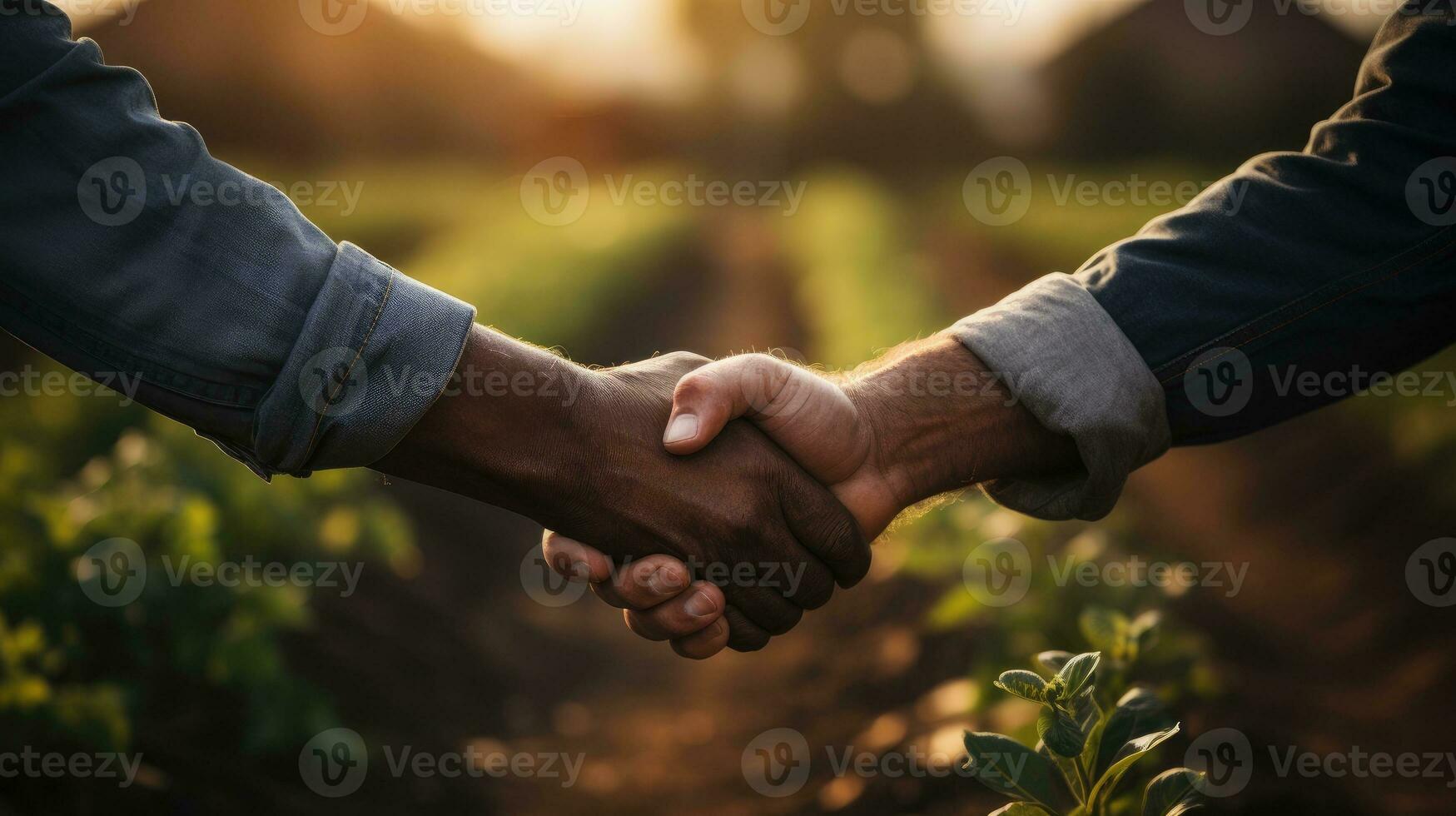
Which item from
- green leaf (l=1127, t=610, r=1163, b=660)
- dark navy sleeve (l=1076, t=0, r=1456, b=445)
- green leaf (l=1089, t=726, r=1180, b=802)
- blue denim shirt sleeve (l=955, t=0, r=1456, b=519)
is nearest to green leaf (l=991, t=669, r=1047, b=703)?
green leaf (l=1089, t=726, r=1180, b=802)

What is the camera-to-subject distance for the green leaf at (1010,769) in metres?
1.50

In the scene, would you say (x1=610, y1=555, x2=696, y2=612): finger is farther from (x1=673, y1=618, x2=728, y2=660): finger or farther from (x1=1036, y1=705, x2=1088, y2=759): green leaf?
(x1=1036, y1=705, x2=1088, y2=759): green leaf

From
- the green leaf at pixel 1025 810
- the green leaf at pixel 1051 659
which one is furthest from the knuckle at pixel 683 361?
the green leaf at pixel 1025 810

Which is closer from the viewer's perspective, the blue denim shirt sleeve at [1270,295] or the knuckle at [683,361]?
the blue denim shirt sleeve at [1270,295]

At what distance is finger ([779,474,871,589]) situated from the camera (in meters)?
2.53

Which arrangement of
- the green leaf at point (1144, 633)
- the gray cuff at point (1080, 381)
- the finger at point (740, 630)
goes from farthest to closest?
1. the finger at point (740, 630)
2. the gray cuff at point (1080, 381)
3. the green leaf at point (1144, 633)

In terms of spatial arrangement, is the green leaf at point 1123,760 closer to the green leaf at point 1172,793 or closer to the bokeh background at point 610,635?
the green leaf at point 1172,793

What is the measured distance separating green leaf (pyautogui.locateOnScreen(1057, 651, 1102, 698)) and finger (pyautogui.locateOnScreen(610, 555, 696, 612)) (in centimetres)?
113

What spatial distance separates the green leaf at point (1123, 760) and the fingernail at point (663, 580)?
1.13 metres

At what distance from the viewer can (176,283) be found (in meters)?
1.81

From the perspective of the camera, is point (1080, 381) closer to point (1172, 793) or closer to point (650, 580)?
point (1172, 793)

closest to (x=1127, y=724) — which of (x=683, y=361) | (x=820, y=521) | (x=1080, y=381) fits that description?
(x=1080, y=381)

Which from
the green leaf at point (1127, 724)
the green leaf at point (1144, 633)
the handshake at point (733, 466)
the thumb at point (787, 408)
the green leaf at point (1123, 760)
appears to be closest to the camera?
the green leaf at point (1123, 760)

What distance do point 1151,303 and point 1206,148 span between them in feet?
78.1
